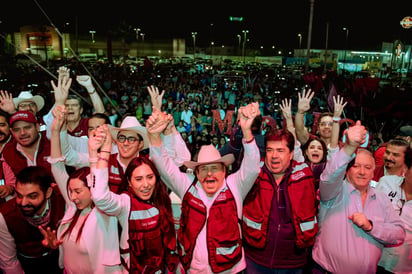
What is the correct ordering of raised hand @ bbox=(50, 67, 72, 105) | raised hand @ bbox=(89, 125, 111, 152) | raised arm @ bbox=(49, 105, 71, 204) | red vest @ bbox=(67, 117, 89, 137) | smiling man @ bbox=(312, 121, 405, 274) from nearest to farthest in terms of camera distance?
raised hand @ bbox=(89, 125, 111, 152), smiling man @ bbox=(312, 121, 405, 274), raised arm @ bbox=(49, 105, 71, 204), raised hand @ bbox=(50, 67, 72, 105), red vest @ bbox=(67, 117, 89, 137)

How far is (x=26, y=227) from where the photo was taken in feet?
8.92


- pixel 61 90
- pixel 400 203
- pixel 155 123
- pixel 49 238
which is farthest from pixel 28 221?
pixel 400 203

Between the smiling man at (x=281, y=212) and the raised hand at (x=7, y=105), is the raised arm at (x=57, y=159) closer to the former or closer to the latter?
the smiling man at (x=281, y=212)

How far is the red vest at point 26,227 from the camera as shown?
2.68 meters

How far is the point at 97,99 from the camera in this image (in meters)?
4.86

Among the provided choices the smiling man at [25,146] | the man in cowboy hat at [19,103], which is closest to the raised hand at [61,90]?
the smiling man at [25,146]

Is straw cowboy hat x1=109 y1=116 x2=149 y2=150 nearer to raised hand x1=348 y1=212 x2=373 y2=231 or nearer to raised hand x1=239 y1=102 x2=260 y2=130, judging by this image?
raised hand x1=239 y1=102 x2=260 y2=130

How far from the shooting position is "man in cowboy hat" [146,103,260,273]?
2568mm

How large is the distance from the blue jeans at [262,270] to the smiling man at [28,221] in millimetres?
1777

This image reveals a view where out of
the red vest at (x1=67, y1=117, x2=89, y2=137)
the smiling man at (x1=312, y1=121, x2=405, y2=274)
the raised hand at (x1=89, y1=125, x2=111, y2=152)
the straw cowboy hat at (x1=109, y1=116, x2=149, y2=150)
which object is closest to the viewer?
the raised hand at (x1=89, y1=125, x2=111, y2=152)

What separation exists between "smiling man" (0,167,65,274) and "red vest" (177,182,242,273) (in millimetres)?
1212

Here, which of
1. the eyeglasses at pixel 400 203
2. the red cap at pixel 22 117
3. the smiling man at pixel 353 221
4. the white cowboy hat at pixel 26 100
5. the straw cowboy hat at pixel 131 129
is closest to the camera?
the smiling man at pixel 353 221

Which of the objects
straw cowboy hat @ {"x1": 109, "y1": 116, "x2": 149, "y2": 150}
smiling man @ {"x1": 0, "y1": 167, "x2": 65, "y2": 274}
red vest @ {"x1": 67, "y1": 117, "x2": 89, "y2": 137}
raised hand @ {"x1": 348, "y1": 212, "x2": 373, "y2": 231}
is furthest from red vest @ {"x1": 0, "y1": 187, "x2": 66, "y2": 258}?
raised hand @ {"x1": 348, "y1": 212, "x2": 373, "y2": 231}

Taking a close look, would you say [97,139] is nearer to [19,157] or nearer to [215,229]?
[215,229]
